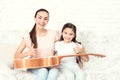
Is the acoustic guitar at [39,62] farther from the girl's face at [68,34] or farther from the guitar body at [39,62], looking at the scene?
the girl's face at [68,34]

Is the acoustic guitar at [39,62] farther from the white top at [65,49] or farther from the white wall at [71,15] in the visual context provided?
the white wall at [71,15]

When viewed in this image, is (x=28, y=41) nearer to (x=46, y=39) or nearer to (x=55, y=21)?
(x=46, y=39)

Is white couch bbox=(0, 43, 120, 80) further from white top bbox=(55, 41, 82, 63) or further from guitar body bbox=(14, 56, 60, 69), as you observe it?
white top bbox=(55, 41, 82, 63)

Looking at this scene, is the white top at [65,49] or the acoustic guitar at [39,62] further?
the white top at [65,49]

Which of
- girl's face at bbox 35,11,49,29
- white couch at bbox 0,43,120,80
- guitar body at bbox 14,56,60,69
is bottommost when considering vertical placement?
white couch at bbox 0,43,120,80

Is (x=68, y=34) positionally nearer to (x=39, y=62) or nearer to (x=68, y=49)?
(x=68, y=49)

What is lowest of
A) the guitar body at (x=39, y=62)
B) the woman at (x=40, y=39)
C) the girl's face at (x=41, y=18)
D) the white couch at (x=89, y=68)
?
the white couch at (x=89, y=68)

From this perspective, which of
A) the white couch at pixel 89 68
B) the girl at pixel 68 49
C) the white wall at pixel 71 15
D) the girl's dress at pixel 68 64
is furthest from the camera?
the white wall at pixel 71 15


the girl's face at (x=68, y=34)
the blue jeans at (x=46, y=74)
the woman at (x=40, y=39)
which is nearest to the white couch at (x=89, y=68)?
the blue jeans at (x=46, y=74)

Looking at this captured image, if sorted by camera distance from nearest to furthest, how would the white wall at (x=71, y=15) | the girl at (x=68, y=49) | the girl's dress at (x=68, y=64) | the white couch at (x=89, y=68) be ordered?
the white couch at (x=89, y=68) → the girl's dress at (x=68, y=64) → the girl at (x=68, y=49) → the white wall at (x=71, y=15)

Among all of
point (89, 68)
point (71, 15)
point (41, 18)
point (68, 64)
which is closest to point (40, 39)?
point (41, 18)

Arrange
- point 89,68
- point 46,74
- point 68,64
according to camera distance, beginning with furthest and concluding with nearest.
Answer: point 89,68 → point 68,64 → point 46,74

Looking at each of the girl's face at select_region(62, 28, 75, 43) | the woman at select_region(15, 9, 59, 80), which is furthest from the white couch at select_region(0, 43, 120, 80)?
the girl's face at select_region(62, 28, 75, 43)

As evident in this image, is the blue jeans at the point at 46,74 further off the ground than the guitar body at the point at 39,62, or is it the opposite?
the guitar body at the point at 39,62
